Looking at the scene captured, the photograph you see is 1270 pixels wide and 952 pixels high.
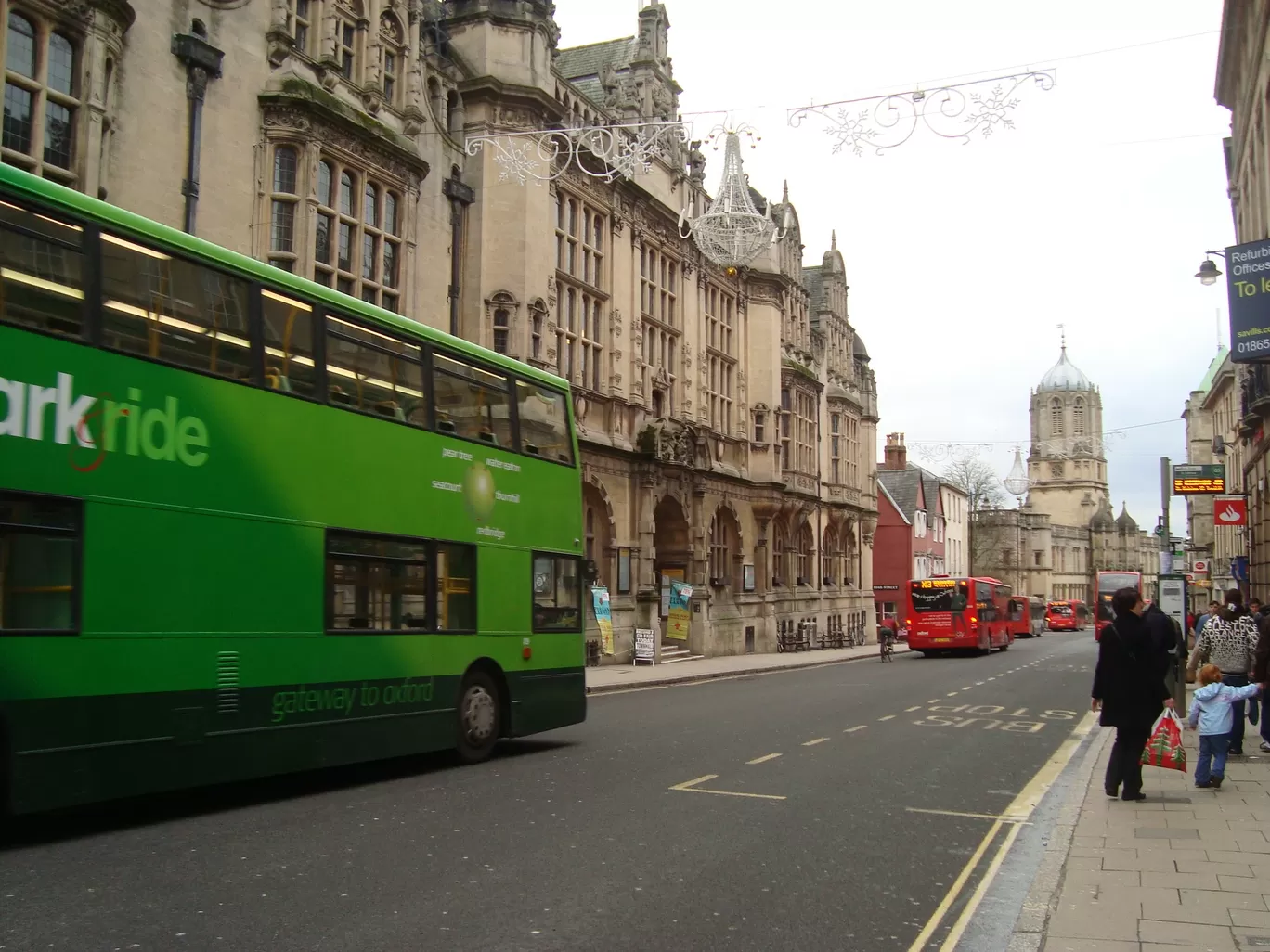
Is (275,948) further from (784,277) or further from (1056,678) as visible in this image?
(784,277)

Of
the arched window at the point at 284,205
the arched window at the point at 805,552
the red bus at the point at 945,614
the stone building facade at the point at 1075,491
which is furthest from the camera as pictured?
the stone building facade at the point at 1075,491

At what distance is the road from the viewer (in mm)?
5977

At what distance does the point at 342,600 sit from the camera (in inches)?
415

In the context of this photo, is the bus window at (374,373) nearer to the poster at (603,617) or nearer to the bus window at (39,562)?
the bus window at (39,562)

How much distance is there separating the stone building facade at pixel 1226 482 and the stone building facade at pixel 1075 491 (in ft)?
177

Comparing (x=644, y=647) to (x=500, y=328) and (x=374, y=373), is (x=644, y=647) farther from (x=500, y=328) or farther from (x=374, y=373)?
(x=374, y=373)

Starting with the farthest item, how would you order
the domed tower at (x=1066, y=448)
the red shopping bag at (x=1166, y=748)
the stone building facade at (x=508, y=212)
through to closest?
the domed tower at (x=1066, y=448) → the stone building facade at (x=508, y=212) → the red shopping bag at (x=1166, y=748)

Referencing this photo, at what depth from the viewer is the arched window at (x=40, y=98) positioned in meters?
15.9

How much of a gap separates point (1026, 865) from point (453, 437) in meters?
6.81

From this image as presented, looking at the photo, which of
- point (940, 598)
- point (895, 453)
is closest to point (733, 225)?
point (940, 598)

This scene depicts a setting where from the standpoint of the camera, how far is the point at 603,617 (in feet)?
99.8

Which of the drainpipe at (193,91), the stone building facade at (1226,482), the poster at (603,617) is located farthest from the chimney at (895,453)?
the drainpipe at (193,91)

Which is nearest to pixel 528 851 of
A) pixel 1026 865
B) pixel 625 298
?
pixel 1026 865

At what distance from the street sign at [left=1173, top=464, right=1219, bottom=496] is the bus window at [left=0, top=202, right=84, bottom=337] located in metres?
26.2
